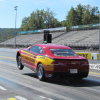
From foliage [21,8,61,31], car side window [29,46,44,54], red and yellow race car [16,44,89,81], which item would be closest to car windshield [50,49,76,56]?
red and yellow race car [16,44,89,81]

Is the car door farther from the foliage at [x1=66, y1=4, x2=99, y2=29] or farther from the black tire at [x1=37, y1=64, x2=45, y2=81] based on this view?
the foliage at [x1=66, y1=4, x2=99, y2=29]

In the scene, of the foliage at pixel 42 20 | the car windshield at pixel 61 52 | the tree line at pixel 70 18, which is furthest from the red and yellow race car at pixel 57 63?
the foliage at pixel 42 20

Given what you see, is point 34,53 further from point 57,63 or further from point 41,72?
point 57,63

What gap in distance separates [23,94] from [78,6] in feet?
317

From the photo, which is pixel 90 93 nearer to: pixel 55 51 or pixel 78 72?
pixel 78 72

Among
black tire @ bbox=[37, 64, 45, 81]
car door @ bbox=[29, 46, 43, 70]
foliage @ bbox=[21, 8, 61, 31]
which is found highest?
foliage @ bbox=[21, 8, 61, 31]

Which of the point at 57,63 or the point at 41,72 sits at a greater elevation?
the point at 57,63

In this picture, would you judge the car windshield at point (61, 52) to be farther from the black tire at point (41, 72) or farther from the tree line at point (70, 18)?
the tree line at point (70, 18)

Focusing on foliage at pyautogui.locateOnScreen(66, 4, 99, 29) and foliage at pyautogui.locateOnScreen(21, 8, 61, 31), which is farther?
foliage at pyautogui.locateOnScreen(21, 8, 61, 31)

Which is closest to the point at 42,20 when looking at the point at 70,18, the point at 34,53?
the point at 70,18

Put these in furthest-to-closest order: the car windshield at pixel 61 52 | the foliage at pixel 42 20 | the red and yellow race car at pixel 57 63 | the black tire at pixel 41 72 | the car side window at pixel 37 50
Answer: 1. the foliage at pixel 42 20
2. the car side window at pixel 37 50
3. the car windshield at pixel 61 52
4. the black tire at pixel 41 72
5. the red and yellow race car at pixel 57 63

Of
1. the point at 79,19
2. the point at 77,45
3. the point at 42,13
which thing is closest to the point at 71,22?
the point at 79,19

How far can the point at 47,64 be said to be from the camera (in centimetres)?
771

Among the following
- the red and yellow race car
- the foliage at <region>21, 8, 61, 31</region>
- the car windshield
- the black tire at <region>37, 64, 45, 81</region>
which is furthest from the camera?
the foliage at <region>21, 8, 61, 31</region>
